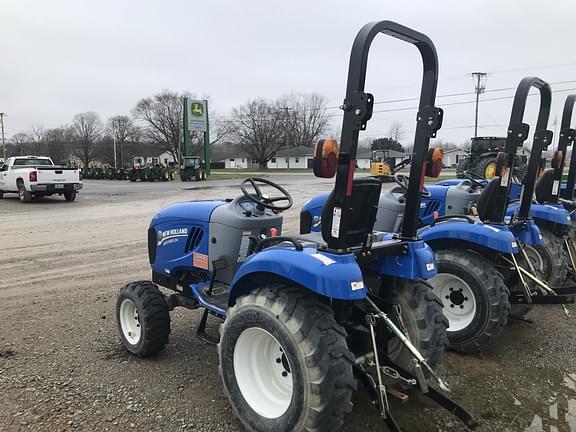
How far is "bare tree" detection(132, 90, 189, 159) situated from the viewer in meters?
73.5

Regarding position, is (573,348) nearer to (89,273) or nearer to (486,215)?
(486,215)

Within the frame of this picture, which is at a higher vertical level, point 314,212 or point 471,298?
point 314,212

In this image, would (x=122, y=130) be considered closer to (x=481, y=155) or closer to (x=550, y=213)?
(x=481, y=155)

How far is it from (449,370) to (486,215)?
1444 mm

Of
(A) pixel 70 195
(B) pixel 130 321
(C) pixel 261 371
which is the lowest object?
(A) pixel 70 195

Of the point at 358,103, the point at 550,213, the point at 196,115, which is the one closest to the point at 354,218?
the point at 358,103

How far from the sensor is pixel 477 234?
408 centimetres

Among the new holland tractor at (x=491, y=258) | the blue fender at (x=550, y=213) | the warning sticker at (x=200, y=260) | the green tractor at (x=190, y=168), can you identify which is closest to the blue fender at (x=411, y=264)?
the new holland tractor at (x=491, y=258)

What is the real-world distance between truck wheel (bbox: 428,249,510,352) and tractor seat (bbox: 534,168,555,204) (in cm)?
243

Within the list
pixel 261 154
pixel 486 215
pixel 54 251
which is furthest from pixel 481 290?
pixel 261 154

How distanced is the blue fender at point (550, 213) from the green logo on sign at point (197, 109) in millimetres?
37620

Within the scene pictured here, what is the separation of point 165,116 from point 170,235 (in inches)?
2904

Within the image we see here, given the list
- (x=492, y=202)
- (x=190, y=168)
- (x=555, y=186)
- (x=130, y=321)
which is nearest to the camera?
(x=130, y=321)

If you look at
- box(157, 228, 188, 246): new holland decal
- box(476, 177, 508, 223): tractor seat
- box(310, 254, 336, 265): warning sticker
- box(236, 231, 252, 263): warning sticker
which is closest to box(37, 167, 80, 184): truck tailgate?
box(157, 228, 188, 246): new holland decal
